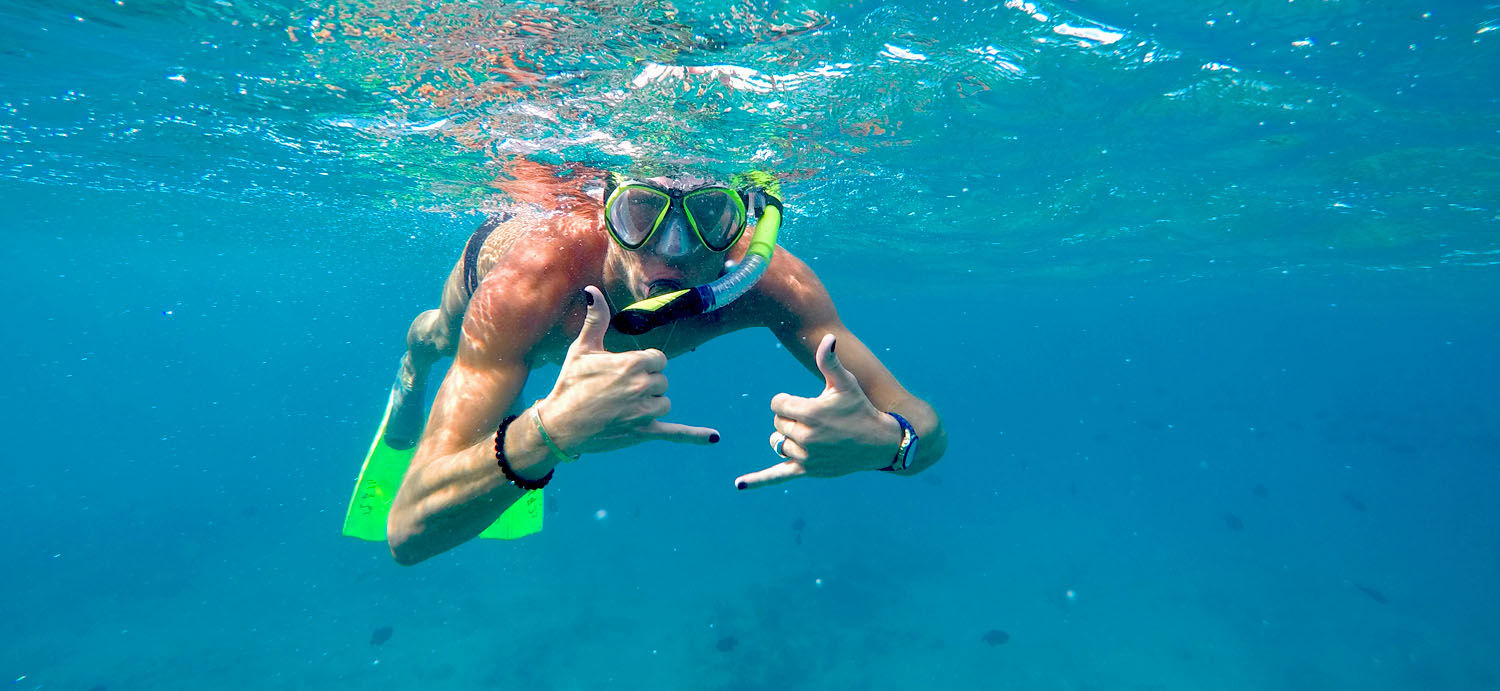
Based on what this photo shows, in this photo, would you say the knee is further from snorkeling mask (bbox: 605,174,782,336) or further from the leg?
snorkeling mask (bbox: 605,174,782,336)

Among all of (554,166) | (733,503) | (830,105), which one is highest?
(830,105)

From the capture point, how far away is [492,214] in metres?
16.2

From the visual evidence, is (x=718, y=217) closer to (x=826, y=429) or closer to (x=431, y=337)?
(x=826, y=429)

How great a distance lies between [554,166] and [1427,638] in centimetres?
2805

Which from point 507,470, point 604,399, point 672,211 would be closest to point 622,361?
point 604,399

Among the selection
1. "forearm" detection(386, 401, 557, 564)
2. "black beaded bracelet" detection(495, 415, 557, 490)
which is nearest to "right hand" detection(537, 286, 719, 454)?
"forearm" detection(386, 401, 557, 564)

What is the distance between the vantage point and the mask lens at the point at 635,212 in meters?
4.24

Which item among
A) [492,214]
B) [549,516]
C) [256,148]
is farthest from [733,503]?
[256,148]

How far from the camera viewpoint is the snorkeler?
105 inches

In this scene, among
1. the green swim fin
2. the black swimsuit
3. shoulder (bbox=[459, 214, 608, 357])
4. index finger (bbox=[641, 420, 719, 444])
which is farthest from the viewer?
the green swim fin

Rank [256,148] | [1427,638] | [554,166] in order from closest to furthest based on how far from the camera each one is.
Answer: [554,166], [256,148], [1427,638]

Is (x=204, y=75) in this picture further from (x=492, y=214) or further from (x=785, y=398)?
(x=785, y=398)

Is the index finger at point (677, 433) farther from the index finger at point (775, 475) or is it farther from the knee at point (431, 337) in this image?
the knee at point (431, 337)

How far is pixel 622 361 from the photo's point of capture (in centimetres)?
256
